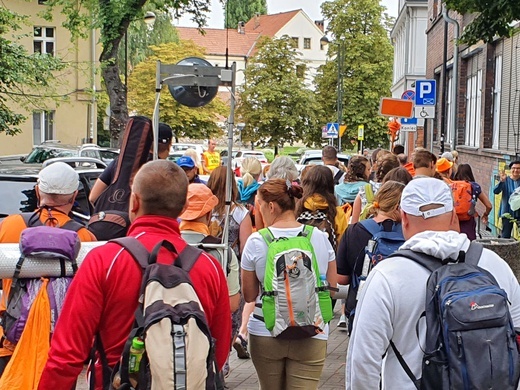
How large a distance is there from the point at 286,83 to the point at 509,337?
60912 millimetres

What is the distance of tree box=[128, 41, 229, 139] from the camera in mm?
59312

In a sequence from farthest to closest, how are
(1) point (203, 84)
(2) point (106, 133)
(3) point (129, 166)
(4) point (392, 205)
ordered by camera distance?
1. (2) point (106, 133)
2. (3) point (129, 166)
3. (1) point (203, 84)
4. (4) point (392, 205)

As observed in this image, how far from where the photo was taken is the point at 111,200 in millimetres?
6785

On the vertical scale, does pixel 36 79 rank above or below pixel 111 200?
above

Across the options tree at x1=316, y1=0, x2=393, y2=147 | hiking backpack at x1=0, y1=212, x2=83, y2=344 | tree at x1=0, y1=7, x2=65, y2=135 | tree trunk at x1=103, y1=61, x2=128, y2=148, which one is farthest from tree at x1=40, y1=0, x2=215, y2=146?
tree at x1=316, y1=0, x2=393, y2=147

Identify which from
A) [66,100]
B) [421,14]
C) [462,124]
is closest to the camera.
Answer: [66,100]

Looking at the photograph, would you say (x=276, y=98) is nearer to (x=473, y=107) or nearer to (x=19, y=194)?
(x=473, y=107)

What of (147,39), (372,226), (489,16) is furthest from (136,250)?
(147,39)

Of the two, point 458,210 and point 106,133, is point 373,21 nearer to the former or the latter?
point 106,133

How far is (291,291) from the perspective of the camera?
4750mm

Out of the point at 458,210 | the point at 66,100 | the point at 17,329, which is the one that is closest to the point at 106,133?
the point at 66,100

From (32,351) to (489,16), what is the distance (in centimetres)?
798

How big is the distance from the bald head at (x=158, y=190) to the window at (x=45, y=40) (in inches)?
1659

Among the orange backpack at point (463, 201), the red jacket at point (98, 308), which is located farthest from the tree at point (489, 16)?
the red jacket at point (98, 308)
